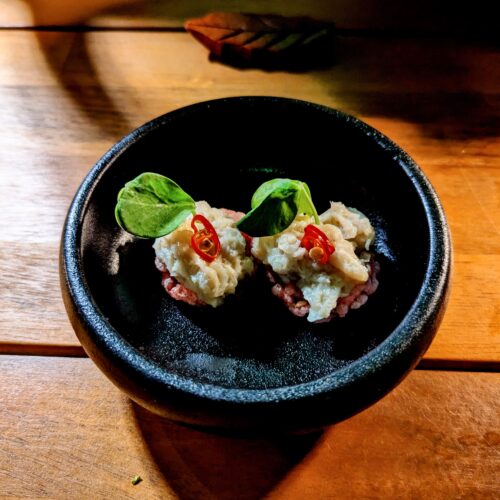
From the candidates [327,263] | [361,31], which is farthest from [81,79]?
[327,263]

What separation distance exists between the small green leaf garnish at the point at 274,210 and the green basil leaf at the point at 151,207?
13 cm

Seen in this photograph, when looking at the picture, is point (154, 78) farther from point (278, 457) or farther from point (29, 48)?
point (278, 457)

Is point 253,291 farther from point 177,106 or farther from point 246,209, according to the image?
point 177,106

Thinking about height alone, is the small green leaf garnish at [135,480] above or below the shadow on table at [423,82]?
below

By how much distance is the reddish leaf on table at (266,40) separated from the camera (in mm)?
2037

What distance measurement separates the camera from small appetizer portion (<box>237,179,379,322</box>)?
1.13 meters

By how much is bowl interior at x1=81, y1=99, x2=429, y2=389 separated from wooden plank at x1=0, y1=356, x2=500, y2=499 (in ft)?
0.45

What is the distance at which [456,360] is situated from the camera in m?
1.28

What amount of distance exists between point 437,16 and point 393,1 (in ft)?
0.63

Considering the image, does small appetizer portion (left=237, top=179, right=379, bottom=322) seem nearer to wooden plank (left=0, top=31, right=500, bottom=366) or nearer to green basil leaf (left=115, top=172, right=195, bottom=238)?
green basil leaf (left=115, top=172, right=195, bottom=238)

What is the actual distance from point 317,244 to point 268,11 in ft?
4.78

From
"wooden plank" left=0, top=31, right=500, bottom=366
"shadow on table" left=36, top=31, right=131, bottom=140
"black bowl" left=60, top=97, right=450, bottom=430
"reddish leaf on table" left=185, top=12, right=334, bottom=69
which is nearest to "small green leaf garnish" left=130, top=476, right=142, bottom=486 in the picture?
"black bowl" left=60, top=97, right=450, bottom=430

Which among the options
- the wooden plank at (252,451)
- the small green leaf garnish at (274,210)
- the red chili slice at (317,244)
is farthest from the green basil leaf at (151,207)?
the wooden plank at (252,451)

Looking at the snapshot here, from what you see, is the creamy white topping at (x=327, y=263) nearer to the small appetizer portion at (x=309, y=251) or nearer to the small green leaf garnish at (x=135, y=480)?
the small appetizer portion at (x=309, y=251)
